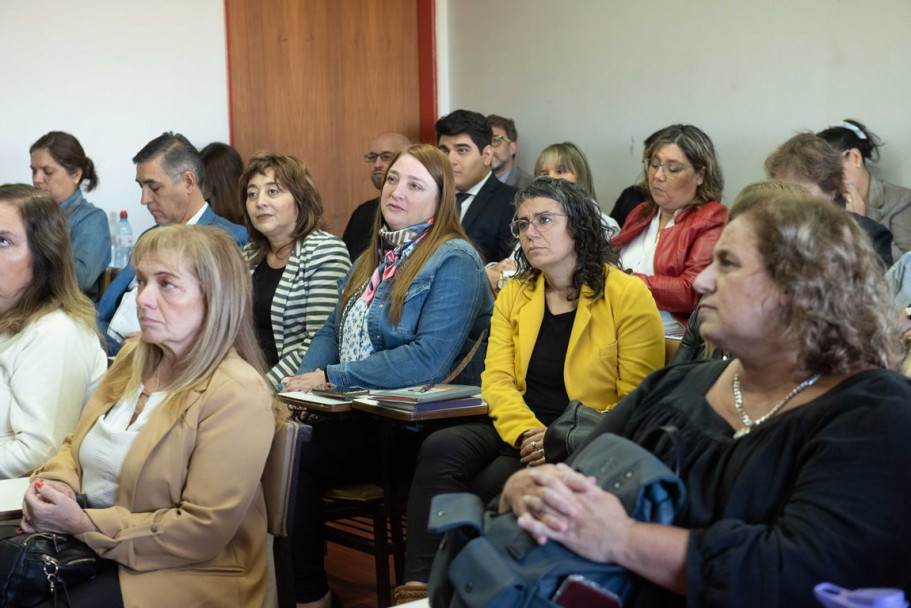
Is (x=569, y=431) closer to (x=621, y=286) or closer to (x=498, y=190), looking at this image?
(x=621, y=286)

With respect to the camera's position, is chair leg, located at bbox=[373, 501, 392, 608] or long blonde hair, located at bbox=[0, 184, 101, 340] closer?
long blonde hair, located at bbox=[0, 184, 101, 340]

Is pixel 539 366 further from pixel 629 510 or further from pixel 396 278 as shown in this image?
pixel 629 510

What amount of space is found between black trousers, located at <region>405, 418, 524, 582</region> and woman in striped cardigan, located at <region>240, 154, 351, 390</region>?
1009 mm

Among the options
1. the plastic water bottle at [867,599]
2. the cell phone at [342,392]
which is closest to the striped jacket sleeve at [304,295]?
the cell phone at [342,392]

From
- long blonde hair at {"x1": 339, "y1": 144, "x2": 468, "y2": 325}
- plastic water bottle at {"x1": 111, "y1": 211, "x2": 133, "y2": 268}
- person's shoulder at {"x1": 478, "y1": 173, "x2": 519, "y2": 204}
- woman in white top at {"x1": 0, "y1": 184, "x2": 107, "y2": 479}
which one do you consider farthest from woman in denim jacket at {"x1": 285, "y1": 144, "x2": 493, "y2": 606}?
plastic water bottle at {"x1": 111, "y1": 211, "x2": 133, "y2": 268}

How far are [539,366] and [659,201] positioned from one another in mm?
1447

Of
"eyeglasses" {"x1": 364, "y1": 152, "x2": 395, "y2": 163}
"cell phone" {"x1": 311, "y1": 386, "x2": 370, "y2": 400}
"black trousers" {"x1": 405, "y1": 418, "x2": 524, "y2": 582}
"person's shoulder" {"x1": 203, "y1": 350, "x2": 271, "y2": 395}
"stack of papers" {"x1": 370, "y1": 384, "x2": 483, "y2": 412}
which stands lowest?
"black trousers" {"x1": 405, "y1": 418, "x2": 524, "y2": 582}

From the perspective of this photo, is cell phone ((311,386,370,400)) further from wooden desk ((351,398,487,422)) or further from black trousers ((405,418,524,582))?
→ black trousers ((405,418,524,582))

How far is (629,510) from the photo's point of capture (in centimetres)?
143

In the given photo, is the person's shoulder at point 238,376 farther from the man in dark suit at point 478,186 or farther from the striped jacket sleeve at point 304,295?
the man in dark suit at point 478,186

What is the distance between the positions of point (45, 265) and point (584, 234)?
5.02 ft

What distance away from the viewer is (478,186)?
5.12m

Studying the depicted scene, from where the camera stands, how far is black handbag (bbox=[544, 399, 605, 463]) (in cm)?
234

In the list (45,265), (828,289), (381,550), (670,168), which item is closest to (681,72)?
(670,168)
